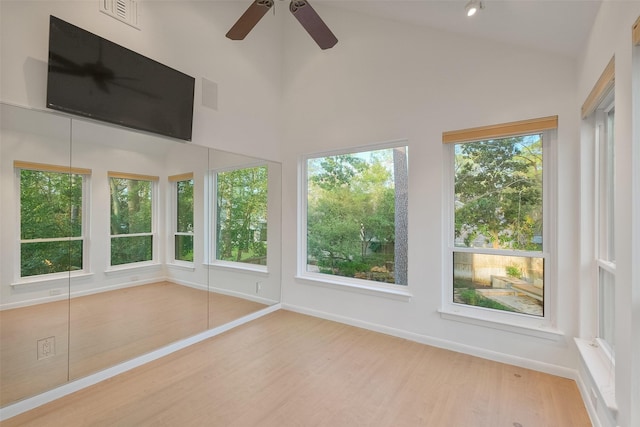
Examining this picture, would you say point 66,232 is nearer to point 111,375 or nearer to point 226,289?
point 111,375

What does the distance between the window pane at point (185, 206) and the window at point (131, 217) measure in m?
0.27

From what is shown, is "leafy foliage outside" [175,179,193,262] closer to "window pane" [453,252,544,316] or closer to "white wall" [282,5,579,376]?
"white wall" [282,5,579,376]

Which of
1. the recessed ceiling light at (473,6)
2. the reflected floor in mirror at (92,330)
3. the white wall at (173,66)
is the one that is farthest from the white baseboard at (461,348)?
the recessed ceiling light at (473,6)

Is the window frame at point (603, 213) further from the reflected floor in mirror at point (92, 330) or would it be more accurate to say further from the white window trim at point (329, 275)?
the reflected floor in mirror at point (92, 330)

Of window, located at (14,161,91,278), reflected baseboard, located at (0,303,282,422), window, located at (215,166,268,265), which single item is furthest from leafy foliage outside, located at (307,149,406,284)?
window, located at (14,161,91,278)

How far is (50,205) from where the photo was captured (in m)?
2.21

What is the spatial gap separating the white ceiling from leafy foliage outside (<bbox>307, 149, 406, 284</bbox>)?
1.39m

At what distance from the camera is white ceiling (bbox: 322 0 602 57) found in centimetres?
201

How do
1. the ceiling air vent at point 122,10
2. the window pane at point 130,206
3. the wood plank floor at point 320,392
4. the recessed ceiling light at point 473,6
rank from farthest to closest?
the window pane at point 130,206 < the ceiling air vent at point 122,10 < the recessed ceiling light at point 473,6 < the wood plank floor at point 320,392

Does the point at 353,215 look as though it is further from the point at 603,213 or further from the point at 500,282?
the point at 603,213

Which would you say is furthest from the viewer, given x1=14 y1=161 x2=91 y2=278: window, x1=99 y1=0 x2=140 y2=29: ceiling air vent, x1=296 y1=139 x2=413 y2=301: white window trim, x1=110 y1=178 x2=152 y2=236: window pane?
x1=296 y1=139 x2=413 y2=301: white window trim

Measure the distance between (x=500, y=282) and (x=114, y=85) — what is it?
3944 mm

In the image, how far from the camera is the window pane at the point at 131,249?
2.65 m

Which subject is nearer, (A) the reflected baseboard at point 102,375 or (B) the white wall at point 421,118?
(A) the reflected baseboard at point 102,375
